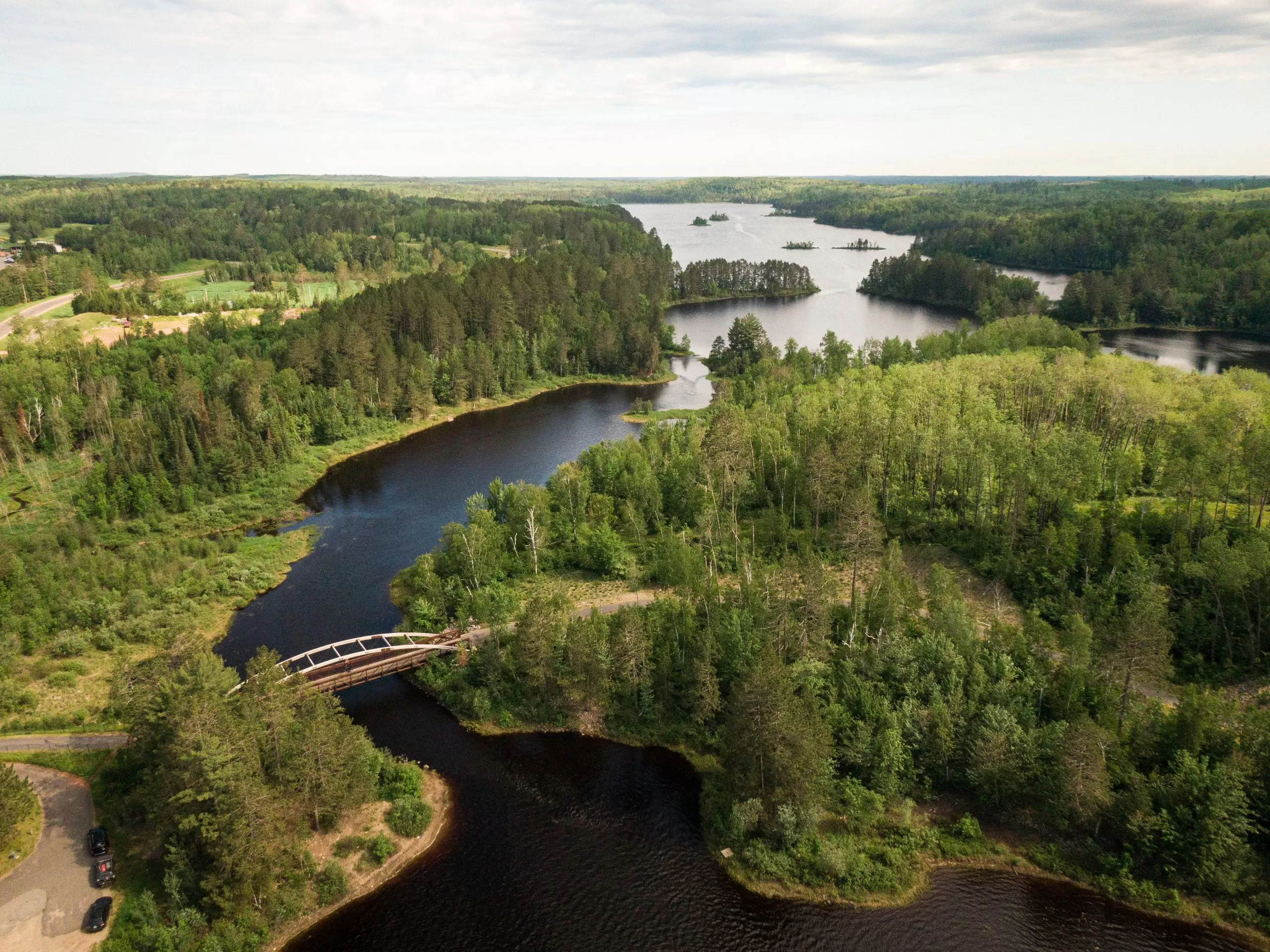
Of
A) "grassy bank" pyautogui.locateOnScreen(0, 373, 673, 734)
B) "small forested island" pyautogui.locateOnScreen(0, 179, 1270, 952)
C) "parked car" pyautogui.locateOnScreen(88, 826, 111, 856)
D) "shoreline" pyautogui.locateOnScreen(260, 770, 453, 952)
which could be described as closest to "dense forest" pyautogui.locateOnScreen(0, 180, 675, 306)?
"small forested island" pyautogui.locateOnScreen(0, 179, 1270, 952)

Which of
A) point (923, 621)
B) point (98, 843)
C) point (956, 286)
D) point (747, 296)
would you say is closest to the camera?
point (98, 843)

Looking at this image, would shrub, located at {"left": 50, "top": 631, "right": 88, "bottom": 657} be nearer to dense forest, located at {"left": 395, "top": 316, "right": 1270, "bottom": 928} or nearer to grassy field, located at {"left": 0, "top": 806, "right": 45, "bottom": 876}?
grassy field, located at {"left": 0, "top": 806, "right": 45, "bottom": 876}

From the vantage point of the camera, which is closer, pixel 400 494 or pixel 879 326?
pixel 400 494

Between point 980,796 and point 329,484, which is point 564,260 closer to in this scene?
point 329,484

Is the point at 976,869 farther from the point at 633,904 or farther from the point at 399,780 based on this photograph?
the point at 399,780

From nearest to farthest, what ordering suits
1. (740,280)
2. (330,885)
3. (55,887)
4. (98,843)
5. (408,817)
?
(55,887), (330,885), (98,843), (408,817), (740,280)

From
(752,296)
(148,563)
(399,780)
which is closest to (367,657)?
(399,780)

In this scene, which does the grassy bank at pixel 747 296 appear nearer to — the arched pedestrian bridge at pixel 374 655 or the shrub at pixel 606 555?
the shrub at pixel 606 555

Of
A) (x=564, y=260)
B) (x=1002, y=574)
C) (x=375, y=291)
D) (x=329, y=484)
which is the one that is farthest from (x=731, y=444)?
(x=564, y=260)
